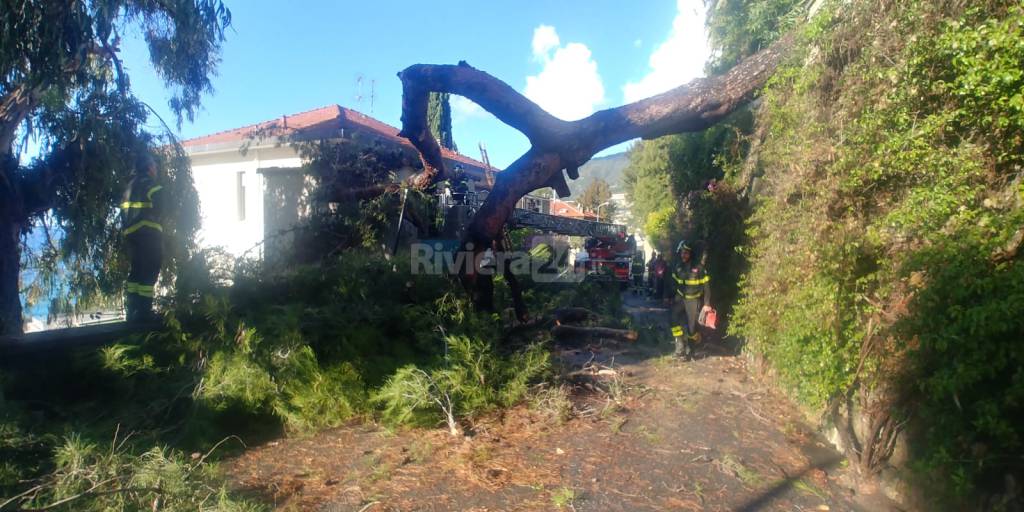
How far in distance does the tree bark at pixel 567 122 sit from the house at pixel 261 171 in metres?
5.07

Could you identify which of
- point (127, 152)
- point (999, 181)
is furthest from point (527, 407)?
point (127, 152)

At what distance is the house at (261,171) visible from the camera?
1200 cm

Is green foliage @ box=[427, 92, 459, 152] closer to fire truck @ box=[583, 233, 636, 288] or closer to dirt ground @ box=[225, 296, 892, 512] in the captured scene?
fire truck @ box=[583, 233, 636, 288]

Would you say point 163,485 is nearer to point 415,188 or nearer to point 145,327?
point 145,327

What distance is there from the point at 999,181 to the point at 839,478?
2336 mm

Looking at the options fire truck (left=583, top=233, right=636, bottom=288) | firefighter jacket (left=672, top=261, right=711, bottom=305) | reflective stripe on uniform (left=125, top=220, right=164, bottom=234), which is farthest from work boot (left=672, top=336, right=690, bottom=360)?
fire truck (left=583, top=233, right=636, bottom=288)

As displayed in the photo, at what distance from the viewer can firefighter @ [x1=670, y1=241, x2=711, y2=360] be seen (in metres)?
7.00

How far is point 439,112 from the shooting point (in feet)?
72.6

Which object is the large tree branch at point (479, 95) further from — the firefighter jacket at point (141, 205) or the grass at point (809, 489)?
the grass at point (809, 489)

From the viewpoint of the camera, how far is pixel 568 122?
681 cm

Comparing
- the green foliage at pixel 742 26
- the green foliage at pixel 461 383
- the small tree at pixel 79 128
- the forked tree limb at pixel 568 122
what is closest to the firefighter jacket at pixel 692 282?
the forked tree limb at pixel 568 122

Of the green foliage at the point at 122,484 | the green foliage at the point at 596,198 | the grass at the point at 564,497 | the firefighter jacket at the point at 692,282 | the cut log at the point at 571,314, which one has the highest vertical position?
the green foliage at the point at 596,198

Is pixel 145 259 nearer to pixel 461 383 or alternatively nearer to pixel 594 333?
pixel 461 383

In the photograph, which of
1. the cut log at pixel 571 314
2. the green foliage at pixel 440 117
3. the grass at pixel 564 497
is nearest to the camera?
the grass at pixel 564 497
